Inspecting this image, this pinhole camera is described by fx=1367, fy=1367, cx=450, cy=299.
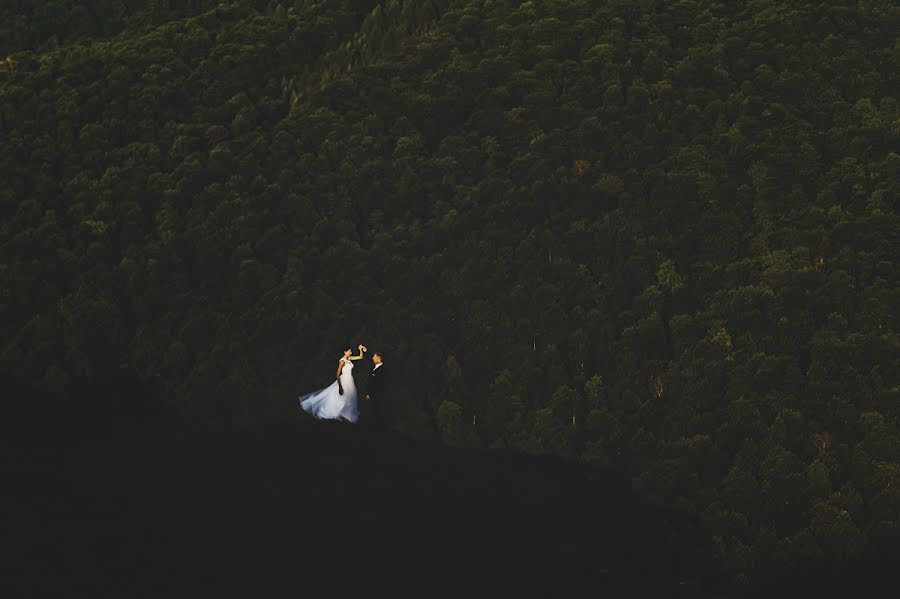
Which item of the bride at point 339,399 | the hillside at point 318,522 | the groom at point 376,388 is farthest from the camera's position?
the groom at point 376,388

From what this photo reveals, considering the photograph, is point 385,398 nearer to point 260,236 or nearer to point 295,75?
point 260,236

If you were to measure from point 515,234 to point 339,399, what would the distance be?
4384mm

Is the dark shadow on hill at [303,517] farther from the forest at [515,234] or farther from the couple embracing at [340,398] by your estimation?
the forest at [515,234]

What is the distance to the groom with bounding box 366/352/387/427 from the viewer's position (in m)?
20.2

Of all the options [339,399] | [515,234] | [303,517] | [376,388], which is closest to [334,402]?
[339,399]

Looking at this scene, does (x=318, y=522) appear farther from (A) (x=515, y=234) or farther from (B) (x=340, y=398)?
(A) (x=515, y=234)

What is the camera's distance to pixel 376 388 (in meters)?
20.6

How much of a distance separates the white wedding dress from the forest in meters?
0.62

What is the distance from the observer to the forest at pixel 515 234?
19344mm

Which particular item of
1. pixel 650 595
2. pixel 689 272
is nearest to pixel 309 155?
pixel 689 272

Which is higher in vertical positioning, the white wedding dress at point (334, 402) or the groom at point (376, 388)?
the white wedding dress at point (334, 402)

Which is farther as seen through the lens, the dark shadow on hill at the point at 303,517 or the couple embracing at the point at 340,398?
the couple embracing at the point at 340,398

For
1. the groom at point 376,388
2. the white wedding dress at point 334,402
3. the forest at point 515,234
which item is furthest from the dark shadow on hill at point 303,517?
the forest at point 515,234

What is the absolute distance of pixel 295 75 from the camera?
25.5m
